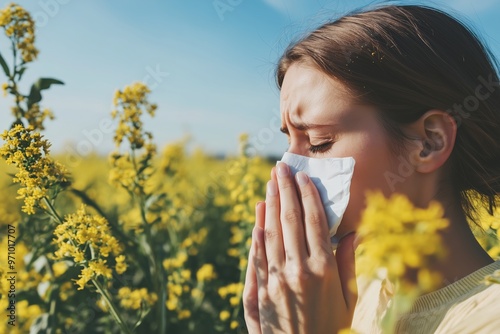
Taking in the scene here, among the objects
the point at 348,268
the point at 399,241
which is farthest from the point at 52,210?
the point at 399,241

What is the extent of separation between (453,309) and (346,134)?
47 centimetres

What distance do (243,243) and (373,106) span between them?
61.9 inches

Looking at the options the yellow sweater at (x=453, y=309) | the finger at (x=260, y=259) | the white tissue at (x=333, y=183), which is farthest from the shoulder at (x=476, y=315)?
the finger at (x=260, y=259)

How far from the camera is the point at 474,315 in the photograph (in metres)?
1.11

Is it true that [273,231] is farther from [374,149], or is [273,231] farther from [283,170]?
[374,149]

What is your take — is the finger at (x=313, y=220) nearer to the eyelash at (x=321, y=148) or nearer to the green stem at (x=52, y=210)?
the eyelash at (x=321, y=148)

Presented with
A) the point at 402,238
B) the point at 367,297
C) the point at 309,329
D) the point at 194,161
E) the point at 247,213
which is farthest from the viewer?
the point at 194,161

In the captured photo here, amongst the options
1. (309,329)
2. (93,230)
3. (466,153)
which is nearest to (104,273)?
(93,230)

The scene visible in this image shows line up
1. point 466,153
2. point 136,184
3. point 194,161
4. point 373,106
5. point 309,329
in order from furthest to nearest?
1. point 194,161
2. point 136,184
3. point 466,153
4. point 373,106
5. point 309,329

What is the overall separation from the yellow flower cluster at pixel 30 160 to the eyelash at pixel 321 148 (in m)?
0.71

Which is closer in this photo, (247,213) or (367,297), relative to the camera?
(367,297)

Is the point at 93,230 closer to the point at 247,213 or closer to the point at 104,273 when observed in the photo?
the point at 104,273

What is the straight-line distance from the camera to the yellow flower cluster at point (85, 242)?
1.47 m

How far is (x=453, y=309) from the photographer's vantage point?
122 centimetres
